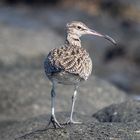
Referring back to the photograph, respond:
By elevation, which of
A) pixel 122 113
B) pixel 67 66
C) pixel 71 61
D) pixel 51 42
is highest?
pixel 51 42

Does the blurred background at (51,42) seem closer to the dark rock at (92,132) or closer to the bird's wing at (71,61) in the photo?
the bird's wing at (71,61)

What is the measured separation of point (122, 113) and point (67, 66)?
2.95 m

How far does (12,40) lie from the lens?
2912 centimetres

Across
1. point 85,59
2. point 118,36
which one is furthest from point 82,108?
point 118,36

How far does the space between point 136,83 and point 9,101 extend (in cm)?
911

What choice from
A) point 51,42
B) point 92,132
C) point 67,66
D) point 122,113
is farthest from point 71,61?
point 51,42

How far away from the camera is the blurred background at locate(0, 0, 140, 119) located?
20766 mm

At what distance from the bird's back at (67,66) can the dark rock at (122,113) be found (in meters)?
1.88

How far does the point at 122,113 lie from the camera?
1525 centimetres

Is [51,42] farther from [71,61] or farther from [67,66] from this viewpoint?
[67,66]

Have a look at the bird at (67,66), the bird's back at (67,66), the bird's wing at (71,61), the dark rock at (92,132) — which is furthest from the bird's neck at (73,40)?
the dark rock at (92,132)

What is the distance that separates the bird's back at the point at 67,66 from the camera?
1264 centimetres

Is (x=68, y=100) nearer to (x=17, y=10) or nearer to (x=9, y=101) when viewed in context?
(x=9, y=101)

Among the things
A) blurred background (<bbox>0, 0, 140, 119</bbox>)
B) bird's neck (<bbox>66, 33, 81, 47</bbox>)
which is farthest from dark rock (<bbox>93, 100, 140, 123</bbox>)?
blurred background (<bbox>0, 0, 140, 119</bbox>)
